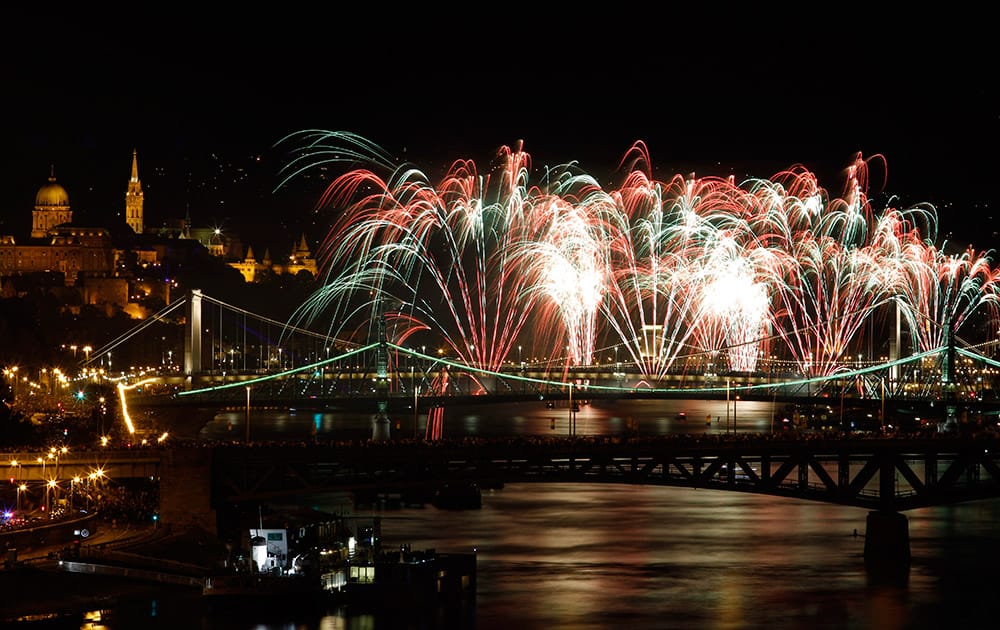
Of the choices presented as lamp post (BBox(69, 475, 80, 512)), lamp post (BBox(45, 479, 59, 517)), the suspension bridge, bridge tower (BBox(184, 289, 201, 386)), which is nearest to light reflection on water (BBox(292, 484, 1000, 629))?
lamp post (BBox(69, 475, 80, 512))

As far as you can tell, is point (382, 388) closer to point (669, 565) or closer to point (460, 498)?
point (460, 498)

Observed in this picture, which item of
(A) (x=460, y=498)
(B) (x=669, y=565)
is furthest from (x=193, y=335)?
(B) (x=669, y=565)

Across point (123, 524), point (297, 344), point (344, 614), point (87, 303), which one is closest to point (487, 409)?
point (297, 344)

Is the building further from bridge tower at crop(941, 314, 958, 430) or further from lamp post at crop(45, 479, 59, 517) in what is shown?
lamp post at crop(45, 479, 59, 517)

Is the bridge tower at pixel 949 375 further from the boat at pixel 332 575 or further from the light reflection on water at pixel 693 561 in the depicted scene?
the boat at pixel 332 575

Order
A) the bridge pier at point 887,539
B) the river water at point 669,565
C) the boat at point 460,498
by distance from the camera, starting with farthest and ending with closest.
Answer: the boat at point 460,498, the bridge pier at point 887,539, the river water at point 669,565

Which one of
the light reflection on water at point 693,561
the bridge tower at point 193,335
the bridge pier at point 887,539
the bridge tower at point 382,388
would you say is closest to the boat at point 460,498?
the light reflection on water at point 693,561
